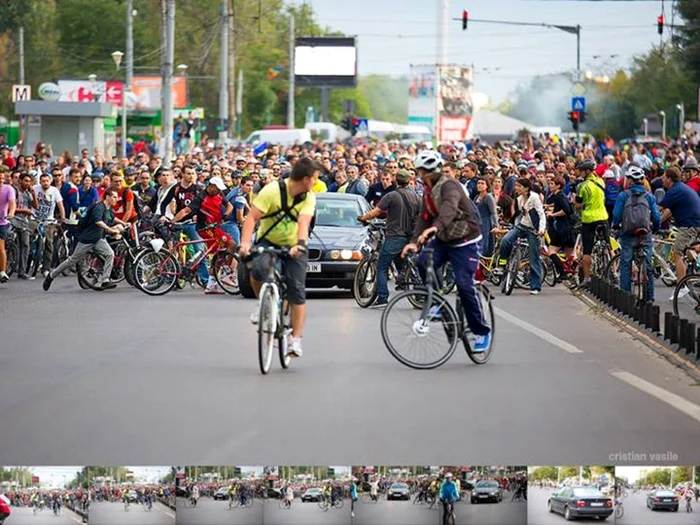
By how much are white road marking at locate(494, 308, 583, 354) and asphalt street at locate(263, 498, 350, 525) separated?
8969mm

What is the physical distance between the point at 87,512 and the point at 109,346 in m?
9.54

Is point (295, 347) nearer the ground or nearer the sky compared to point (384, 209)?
nearer the ground

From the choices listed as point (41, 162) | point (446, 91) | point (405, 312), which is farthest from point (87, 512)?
point (446, 91)

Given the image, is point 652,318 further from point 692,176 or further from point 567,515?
point 567,515

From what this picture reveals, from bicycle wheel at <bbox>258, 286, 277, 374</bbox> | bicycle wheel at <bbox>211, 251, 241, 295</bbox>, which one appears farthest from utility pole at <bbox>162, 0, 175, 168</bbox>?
bicycle wheel at <bbox>258, 286, 277, 374</bbox>

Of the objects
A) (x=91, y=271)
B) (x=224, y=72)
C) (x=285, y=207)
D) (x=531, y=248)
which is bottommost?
(x=91, y=271)

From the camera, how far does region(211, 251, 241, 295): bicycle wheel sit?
2509cm

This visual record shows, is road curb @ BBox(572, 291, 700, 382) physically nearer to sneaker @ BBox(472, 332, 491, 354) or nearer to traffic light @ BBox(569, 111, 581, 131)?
sneaker @ BBox(472, 332, 491, 354)

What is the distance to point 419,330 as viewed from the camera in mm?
15516

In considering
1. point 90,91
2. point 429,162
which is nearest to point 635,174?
point 429,162

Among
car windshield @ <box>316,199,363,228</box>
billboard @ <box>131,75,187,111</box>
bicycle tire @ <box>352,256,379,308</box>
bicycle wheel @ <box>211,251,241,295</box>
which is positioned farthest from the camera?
billboard @ <box>131,75,187,111</box>

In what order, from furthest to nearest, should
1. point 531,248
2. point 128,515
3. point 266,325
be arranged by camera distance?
point 531,248
point 266,325
point 128,515

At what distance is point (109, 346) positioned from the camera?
17859 mm

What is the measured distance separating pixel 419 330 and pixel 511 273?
993 centimetres
